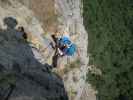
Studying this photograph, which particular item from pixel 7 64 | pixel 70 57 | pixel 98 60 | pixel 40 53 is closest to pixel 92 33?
pixel 98 60

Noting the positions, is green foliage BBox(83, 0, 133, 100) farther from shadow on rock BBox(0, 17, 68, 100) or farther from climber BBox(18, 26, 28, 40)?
climber BBox(18, 26, 28, 40)

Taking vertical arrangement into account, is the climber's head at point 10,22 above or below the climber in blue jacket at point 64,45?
above

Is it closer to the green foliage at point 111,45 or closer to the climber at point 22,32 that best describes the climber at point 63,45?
the climber at point 22,32

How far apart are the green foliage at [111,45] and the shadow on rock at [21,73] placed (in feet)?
15.4

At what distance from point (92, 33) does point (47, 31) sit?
4.06 metres

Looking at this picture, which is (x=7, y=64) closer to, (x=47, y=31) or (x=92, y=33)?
(x=47, y=31)

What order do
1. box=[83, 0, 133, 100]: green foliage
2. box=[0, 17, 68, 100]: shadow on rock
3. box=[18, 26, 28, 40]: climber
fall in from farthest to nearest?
box=[83, 0, 133, 100]: green foliage
box=[18, 26, 28, 40]: climber
box=[0, 17, 68, 100]: shadow on rock

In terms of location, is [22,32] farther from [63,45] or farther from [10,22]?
[63,45]

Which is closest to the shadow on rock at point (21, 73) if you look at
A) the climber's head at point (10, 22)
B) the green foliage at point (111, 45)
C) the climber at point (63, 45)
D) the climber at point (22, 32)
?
the climber's head at point (10, 22)

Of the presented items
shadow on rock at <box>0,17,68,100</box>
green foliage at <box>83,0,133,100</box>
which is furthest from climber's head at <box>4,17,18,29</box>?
green foliage at <box>83,0,133,100</box>

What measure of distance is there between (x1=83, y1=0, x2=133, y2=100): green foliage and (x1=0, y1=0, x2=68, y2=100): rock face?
4440 mm

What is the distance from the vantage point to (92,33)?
65.8 ft

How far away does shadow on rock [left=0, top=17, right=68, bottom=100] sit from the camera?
464 inches

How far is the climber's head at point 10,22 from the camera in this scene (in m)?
15.1
